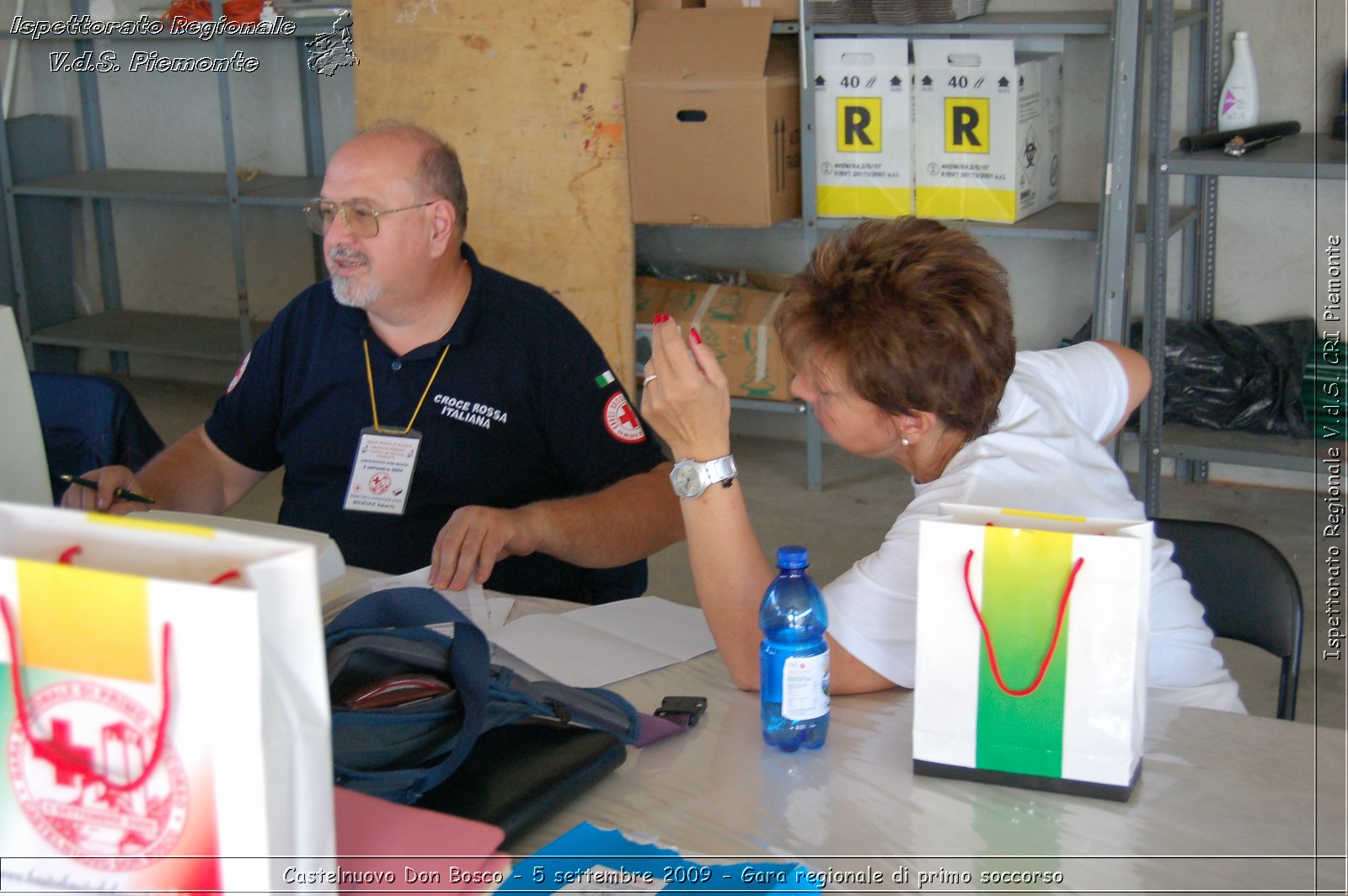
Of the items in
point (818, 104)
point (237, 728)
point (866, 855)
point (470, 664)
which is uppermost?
point (818, 104)

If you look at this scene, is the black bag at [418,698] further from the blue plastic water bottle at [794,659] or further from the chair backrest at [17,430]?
the chair backrest at [17,430]

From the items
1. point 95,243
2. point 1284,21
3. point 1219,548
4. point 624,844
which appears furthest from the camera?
point 95,243

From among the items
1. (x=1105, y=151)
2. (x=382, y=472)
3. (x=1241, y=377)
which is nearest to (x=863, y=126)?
(x=1105, y=151)

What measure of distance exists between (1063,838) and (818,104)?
2.91 meters

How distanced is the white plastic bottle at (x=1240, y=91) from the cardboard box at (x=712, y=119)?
1.19 meters

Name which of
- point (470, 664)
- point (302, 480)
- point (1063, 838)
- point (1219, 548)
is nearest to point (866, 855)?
point (1063, 838)

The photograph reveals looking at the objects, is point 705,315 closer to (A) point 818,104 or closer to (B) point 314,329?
(A) point 818,104

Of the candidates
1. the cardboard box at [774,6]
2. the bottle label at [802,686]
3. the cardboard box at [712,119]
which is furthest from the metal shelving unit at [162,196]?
the bottle label at [802,686]

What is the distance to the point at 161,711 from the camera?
0.83 meters

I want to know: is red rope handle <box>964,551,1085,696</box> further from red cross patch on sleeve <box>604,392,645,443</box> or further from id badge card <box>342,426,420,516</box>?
id badge card <box>342,426,420,516</box>

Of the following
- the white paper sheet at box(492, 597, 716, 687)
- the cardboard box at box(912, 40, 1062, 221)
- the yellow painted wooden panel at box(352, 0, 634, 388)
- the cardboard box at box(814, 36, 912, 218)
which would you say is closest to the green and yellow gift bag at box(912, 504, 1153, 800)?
the white paper sheet at box(492, 597, 716, 687)

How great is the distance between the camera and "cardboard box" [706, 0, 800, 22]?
366 centimetres

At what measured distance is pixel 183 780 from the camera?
2.75 ft

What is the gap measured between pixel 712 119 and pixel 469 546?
225 centimetres
